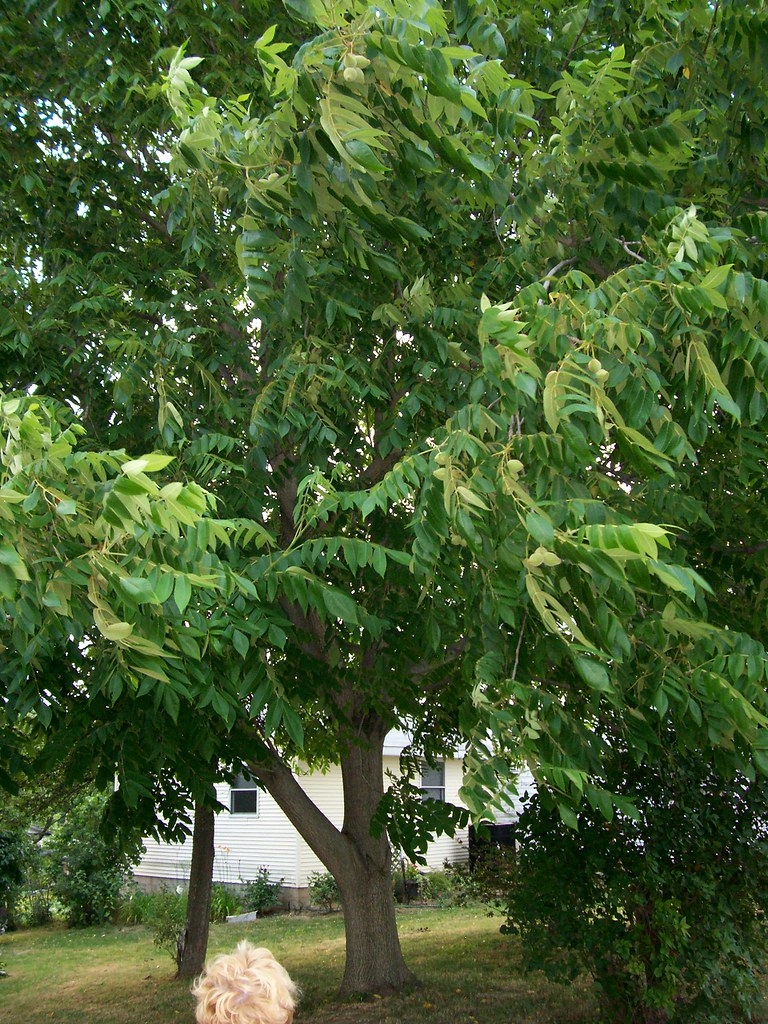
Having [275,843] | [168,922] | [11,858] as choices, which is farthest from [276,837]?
[11,858]

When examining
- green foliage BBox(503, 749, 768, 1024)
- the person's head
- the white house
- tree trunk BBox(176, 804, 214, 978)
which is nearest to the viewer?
the person's head

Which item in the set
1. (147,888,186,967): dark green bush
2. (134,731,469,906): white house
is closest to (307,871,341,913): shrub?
(134,731,469,906): white house

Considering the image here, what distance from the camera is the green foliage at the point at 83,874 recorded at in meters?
20.7

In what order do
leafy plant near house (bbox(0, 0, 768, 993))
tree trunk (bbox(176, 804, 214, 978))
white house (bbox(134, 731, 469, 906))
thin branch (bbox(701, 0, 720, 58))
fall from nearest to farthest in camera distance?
leafy plant near house (bbox(0, 0, 768, 993)), thin branch (bbox(701, 0, 720, 58)), tree trunk (bbox(176, 804, 214, 978)), white house (bbox(134, 731, 469, 906))

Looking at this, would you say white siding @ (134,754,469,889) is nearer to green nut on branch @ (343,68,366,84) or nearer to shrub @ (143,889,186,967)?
shrub @ (143,889,186,967)

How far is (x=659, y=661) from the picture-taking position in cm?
438

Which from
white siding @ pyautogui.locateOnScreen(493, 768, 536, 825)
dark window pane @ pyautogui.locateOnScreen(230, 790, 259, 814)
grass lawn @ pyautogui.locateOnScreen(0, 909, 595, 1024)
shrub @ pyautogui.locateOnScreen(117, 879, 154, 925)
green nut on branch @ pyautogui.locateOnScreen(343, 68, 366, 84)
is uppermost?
green nut on branch @ pyautogui.locateOnScreen(343, 68, 366, 84)

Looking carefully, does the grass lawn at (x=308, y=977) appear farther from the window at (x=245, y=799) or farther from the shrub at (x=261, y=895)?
the window at (x=245, y=799)

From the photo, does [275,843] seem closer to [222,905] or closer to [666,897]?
[222,905]

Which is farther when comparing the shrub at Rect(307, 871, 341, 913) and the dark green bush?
the shrub at Rect(307, 871, 341, 913)

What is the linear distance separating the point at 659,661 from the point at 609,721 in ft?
9.48

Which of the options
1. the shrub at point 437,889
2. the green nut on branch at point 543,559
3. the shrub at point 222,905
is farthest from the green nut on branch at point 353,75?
the shrub at point 437,889

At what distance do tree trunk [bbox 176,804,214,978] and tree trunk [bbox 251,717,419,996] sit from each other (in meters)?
3.22

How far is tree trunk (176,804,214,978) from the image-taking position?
40.5 ft
